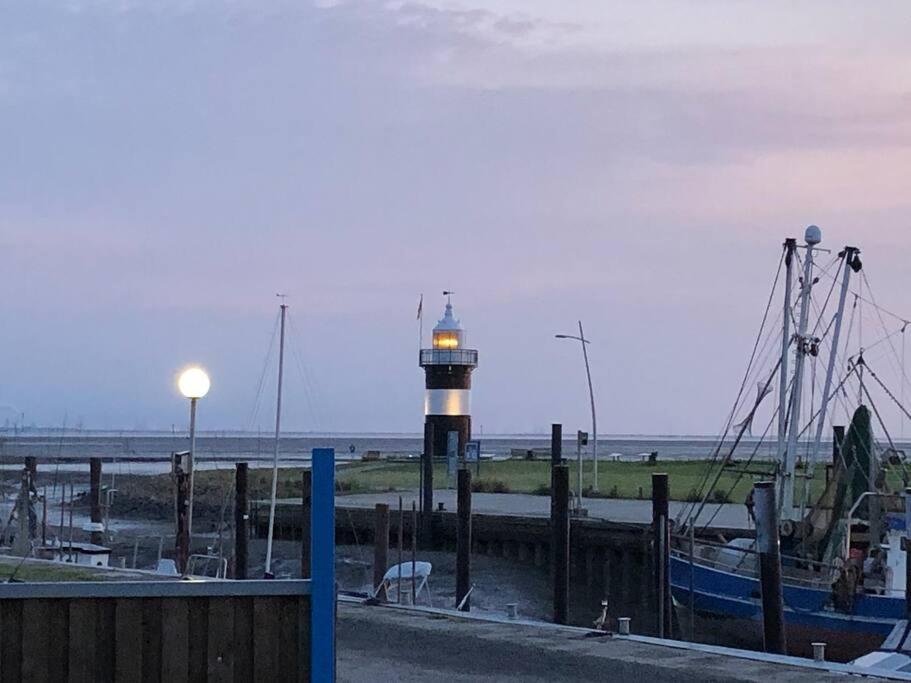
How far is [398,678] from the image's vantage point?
15.5 m

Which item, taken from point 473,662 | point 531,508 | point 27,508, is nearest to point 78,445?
point 531,508

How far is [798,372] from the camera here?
100 ft

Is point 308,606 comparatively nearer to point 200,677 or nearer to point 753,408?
point 200,677

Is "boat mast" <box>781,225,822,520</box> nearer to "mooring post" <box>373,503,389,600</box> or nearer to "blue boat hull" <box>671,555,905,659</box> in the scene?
"blue boat hull" <box>671,555,905,659</box>

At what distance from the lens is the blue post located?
9523 millimetres

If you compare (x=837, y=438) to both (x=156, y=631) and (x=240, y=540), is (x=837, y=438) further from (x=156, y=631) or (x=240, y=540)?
(x=156, y=631)

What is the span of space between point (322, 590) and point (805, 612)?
1901cm

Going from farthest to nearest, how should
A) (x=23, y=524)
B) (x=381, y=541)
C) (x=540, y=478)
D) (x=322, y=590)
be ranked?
(x=540, y=478), (x=23, y=524), (x=381, y=541), (x=322, y=590)

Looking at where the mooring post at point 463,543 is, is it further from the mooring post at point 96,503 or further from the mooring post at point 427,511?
the mooring post at point 96,503

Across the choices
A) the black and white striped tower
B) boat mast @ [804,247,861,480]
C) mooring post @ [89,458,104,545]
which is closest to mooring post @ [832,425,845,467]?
boat mast @ [804,247,861,480]

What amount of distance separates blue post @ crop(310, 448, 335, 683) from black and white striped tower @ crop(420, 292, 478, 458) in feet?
185

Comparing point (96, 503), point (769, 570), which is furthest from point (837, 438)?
point (96, 503)

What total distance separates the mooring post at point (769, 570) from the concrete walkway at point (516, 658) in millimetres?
3788

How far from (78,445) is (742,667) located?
128m
